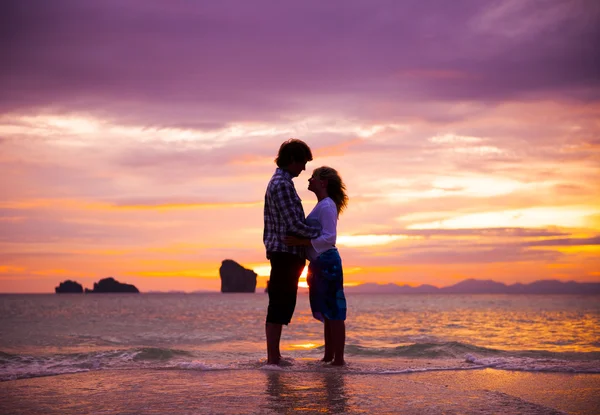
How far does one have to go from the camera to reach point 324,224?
6.02 metres

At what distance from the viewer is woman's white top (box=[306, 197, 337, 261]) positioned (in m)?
5.99

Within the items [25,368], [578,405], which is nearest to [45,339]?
[25,368]

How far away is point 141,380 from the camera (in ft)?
16.3

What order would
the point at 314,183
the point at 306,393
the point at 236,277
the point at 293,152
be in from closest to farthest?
the point at 306,393 → the point at 293,152 → the point at 314,183 → the point at 236,277

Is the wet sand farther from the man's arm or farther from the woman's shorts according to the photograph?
the man's arm

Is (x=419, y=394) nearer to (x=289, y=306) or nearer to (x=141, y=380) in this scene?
(x=289, y=306)

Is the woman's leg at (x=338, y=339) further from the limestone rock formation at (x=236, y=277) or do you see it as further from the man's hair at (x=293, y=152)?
the limestone rock formation at (x=236, y=277)

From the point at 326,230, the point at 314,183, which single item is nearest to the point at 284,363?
the point at 326,230

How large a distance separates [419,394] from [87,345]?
1003 centimetres

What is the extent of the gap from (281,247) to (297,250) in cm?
20

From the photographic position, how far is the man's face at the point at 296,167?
6062mm

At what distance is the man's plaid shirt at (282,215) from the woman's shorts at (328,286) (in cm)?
26

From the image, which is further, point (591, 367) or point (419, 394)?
point (591, 367)

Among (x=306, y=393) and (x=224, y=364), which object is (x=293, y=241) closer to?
(x=224, y=364)
